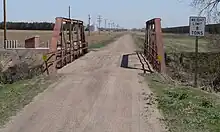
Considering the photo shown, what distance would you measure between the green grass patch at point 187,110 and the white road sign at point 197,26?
2.89m

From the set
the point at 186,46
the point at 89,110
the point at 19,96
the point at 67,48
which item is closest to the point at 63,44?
the point at 67,48

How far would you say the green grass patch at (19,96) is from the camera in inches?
367

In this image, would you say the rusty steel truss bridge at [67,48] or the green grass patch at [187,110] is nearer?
the green grass patch at [187,110]

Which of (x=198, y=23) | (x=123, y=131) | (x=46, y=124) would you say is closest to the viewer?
(x=123, y=131)

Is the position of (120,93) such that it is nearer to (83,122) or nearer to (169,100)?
(169,100)

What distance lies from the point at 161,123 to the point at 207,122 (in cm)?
99

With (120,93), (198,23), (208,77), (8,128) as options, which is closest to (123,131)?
(8,128)

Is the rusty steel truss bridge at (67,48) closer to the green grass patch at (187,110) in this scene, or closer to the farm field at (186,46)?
the green grass patch at (187,110)

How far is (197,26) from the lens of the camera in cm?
1484

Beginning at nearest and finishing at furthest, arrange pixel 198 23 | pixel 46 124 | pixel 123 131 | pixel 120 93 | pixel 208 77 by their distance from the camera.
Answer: pixel 123 131 → pixel 46 124 → pixel 120 93 → pixel 198 23 → pixel 208 77

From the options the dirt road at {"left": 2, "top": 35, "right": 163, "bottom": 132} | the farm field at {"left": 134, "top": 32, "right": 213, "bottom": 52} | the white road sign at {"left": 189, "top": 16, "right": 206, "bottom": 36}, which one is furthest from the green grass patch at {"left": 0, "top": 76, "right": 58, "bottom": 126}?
the farm field at {"left": 134, "top": 32, "right": 213, "bottom": 52}

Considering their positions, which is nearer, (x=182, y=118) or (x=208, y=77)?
(x=182, y=118)

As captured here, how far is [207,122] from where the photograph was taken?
848 cm

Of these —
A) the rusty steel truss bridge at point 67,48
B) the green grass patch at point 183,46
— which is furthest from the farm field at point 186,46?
the rusty steel truss bridge at point 67,48
